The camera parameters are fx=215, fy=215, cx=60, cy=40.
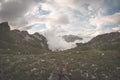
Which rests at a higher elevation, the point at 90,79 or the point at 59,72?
the point at 59,72

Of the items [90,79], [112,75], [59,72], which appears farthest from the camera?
[112,75]

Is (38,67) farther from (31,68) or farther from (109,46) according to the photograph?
(109,46)

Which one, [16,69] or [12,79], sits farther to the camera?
[16,69]

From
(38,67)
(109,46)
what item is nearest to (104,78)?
(38,67)

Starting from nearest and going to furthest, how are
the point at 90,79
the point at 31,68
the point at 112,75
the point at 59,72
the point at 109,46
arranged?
the point at 59,72, the point at 90,79, the point at 112,75, the point at 31,68, the point at 109,46

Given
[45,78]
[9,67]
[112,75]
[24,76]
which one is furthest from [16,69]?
[112,75]

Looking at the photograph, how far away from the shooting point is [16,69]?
77.3m

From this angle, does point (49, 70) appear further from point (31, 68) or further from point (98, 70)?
point (98, 70)

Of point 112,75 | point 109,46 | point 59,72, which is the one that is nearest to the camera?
point 59,72

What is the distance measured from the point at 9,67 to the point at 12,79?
51.8ft

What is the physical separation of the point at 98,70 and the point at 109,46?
90.7 m

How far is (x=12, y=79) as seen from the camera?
65500 mm

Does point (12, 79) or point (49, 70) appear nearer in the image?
point (12, 79)

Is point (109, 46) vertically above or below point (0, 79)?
above
